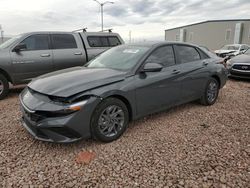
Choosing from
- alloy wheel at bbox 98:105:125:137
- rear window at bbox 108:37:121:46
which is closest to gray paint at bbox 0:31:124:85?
rear window at bbox 108:37:121:46

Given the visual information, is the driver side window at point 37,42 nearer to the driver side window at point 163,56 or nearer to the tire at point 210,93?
the driver side window at point 163,56

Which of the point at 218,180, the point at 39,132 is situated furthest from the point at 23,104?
the point at 218,180

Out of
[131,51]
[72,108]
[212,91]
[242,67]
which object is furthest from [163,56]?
[242,67]

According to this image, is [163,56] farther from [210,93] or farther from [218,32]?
[218,32]

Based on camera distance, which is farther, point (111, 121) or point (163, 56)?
point (163, 56)

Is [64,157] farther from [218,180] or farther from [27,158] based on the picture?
[218,180]

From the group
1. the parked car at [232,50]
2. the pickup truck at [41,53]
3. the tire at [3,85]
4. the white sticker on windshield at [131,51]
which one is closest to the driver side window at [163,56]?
the white sticker on windshield at [131,51]

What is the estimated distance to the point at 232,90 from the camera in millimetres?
6559

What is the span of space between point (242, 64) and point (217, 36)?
30.6 m

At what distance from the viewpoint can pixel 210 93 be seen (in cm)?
498

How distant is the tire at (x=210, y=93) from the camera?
4875 mm

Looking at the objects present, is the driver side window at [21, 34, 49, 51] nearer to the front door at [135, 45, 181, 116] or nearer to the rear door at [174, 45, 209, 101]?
the front door at [135, 45, 181, 116]

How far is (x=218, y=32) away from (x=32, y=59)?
35.5m

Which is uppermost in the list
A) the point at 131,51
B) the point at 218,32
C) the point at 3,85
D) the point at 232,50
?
the point at 218,32
